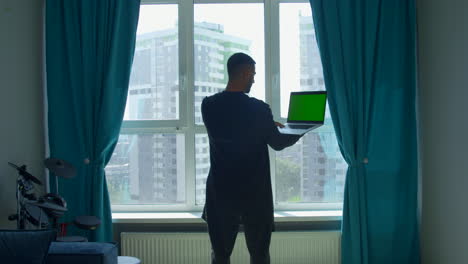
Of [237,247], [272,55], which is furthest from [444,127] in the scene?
[237,247]

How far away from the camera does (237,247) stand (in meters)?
3.12

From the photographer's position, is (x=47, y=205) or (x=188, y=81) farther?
(x=188, y=81)

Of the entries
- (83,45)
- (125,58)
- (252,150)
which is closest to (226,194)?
(252,150)

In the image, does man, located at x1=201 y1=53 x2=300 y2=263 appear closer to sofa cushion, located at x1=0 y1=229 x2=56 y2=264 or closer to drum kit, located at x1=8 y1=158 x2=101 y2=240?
sofa cushion, located at x1=0 y1=229 x2=56 y2=264

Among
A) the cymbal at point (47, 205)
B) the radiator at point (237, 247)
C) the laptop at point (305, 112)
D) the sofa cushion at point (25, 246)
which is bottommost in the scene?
the radiator at point (237, 247)

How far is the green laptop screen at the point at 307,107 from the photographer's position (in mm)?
2298

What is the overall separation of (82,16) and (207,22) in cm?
91

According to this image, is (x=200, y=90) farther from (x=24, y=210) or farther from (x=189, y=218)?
(x=24, y=210)

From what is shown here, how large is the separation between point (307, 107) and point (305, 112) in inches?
1.2

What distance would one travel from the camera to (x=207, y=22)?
3330 millimetres

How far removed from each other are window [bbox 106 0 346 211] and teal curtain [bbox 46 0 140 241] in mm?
237

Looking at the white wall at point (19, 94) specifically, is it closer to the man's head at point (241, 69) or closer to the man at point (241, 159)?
the man at point (241, 159)

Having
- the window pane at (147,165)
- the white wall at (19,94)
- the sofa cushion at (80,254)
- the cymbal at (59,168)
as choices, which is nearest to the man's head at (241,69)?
the sofa cushion at (80,254)

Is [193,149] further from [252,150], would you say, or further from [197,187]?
[252,150]
